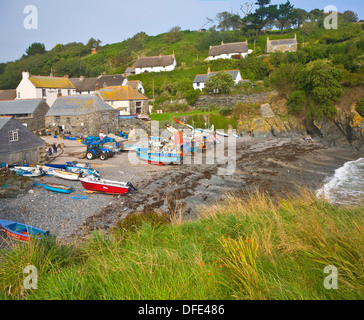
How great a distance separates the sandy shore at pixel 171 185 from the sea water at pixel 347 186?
71 cm

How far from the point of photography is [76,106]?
33.0 metres

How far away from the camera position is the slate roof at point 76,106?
107 ft

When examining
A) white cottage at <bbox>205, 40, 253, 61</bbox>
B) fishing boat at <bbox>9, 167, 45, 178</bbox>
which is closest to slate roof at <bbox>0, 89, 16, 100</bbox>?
fishing boat at <bbox>9, 167, 45, 178</bbox>

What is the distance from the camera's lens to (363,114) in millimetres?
31422

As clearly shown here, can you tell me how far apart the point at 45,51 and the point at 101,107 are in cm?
8171

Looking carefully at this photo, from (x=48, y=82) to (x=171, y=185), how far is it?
34073mm

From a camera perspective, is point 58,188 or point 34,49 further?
point 34,49

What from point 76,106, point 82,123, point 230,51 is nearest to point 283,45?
point 230,51

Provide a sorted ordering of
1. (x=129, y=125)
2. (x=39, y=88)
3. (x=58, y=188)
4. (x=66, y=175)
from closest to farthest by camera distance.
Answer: (x=58, y=188)
(x=66, y=175)
(x=129, y=125)
(x=39, y=88)

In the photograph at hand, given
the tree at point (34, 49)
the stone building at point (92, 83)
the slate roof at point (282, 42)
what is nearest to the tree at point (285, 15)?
the slate roof at point (282, 42)

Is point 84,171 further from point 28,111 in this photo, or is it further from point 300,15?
point 300,15

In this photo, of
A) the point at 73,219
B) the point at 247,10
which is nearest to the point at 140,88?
the point at 73,219

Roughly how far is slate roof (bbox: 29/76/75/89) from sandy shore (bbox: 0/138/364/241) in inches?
703
